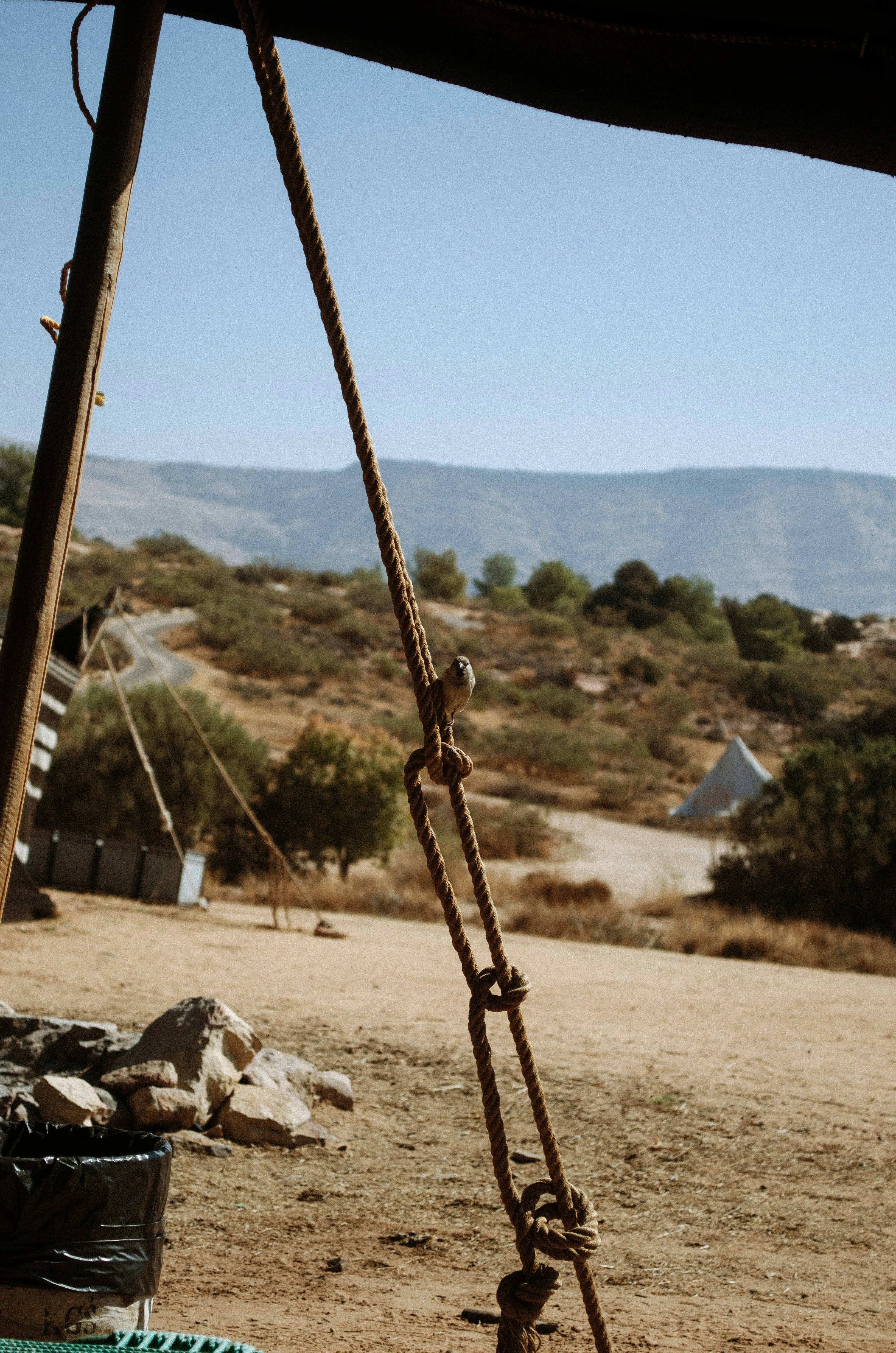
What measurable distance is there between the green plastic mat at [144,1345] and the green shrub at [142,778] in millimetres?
10265

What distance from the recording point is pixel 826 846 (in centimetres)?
1267

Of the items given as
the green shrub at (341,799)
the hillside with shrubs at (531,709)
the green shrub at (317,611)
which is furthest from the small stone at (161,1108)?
the green shrub at (317,611)

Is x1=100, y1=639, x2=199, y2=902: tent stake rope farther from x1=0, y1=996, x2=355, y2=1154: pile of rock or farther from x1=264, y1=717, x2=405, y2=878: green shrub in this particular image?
x1=0, y1=996, x2=355, y2=1154: pile of rock

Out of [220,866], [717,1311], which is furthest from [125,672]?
[717,1311]

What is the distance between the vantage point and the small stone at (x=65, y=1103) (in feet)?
12.7

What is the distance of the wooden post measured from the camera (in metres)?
1.89

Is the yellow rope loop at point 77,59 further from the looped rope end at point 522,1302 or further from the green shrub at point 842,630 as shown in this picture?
the green shrub at point 842,630

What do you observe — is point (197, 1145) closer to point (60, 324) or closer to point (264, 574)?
point (60, 324)

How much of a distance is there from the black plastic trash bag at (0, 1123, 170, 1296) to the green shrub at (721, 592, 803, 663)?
44.0m

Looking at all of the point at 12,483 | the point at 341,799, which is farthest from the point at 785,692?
the point at 12,483

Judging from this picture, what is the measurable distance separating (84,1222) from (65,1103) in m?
1.99

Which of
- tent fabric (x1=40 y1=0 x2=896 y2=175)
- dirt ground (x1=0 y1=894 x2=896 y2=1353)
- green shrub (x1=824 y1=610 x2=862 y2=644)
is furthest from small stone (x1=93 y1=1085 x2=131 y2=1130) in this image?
green shrub (x1=824 y1=610 x2=862 y2=644)

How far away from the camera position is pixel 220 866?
1280 cm

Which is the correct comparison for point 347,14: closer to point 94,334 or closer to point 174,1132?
point 94,334
